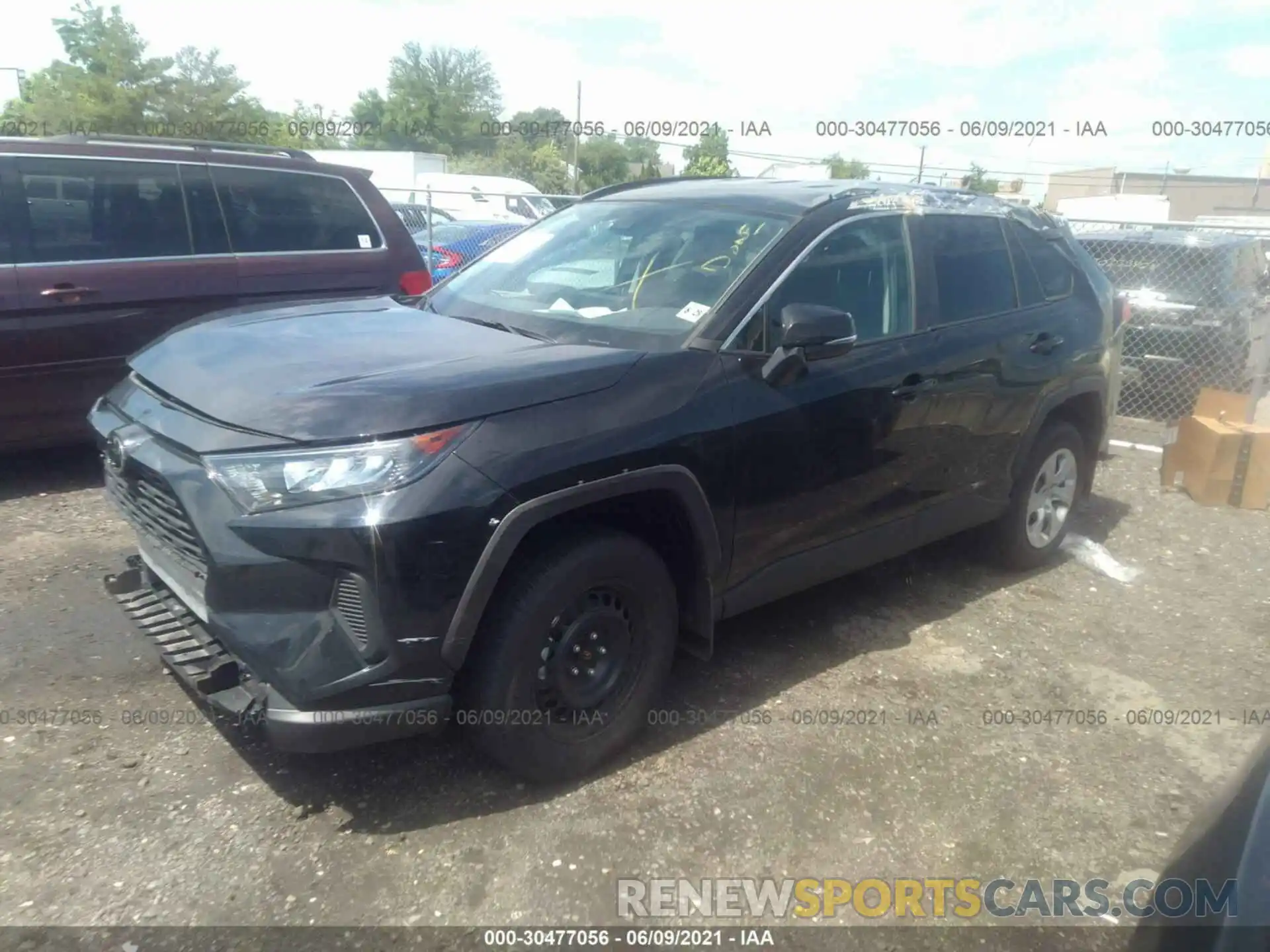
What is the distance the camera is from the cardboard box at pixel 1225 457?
655 centimetres

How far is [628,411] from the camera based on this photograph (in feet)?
9.83

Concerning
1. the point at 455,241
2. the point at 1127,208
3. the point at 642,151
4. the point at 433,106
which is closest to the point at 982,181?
the point at 1127,208

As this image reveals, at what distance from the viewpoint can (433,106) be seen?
67312mm

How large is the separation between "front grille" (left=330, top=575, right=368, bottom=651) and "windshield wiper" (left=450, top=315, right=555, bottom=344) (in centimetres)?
119

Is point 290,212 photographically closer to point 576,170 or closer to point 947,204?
point 947,204

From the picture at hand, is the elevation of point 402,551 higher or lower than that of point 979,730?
higher

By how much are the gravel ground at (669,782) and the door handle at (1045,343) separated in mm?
1295

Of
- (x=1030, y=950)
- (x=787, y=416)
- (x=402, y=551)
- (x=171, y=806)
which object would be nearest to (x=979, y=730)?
(x=1030, y=950)

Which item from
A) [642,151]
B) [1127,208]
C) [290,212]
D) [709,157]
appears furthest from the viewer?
[642,151]

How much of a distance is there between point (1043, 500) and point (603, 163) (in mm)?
46057

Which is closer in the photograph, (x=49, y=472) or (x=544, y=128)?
(x=49, y=472)

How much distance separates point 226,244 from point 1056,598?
5.13 m

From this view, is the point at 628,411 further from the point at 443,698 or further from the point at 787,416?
the point at 443,698

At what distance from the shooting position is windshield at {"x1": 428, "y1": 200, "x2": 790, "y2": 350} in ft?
11.3
